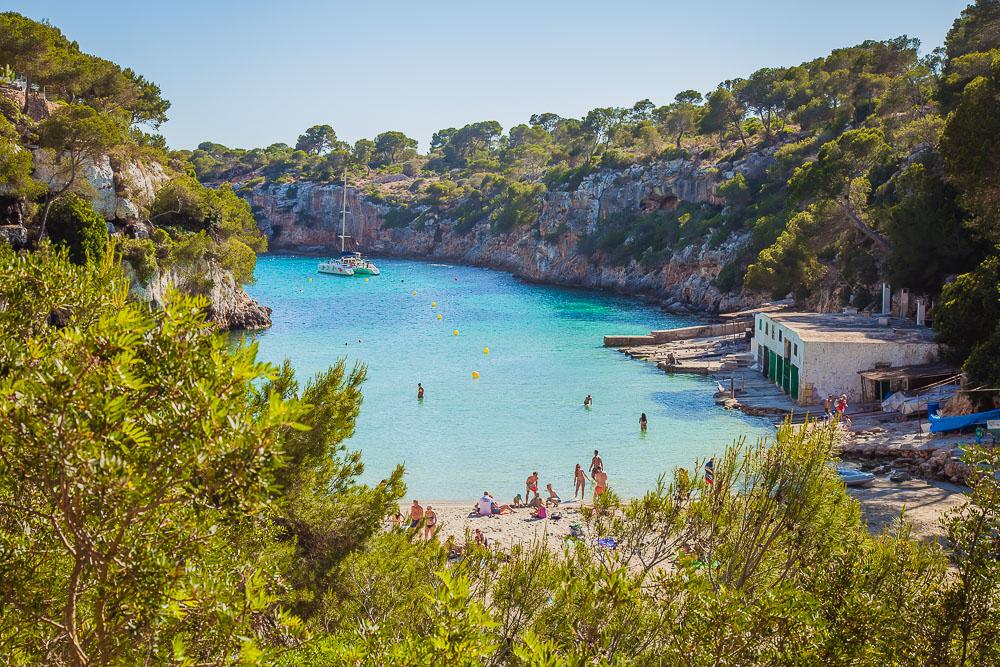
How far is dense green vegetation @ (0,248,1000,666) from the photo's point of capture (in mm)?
4383

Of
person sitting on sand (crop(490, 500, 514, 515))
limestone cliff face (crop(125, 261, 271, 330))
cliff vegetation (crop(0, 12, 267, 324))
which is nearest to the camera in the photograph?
person sitting on sand (crop(490, 500, 514, 515))

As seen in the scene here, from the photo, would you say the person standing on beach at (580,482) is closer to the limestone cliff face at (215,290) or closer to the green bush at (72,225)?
the green bush at (72,225)

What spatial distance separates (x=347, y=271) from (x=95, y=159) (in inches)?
1909

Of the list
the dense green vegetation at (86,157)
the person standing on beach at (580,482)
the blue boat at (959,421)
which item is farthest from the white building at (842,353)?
the dense green vegetation at (86,157)

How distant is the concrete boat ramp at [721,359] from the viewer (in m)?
32.3

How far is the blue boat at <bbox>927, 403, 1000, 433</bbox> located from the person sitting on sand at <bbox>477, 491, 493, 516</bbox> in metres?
12.6

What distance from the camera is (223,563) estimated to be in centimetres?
586

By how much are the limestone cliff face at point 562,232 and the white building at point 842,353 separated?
27.8m

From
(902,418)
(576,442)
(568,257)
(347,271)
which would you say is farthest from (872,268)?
(347,271)

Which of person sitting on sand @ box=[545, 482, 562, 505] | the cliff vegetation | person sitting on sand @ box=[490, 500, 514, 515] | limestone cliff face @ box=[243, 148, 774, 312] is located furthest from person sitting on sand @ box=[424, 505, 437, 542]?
limestone cliff face @ box=[243, 148, 774, 312]

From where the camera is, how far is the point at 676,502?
34.2 feet

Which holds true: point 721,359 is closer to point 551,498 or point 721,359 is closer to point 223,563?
point 551,498

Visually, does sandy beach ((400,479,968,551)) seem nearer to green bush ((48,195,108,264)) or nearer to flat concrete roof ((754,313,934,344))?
flat concrete roof ((754,313,934,344))

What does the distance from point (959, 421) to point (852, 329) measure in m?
10.1
